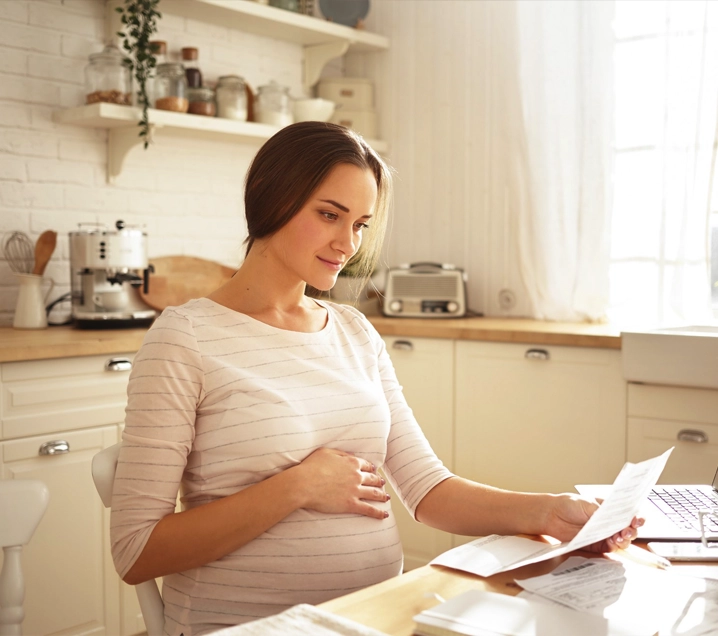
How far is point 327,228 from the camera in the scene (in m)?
1.30

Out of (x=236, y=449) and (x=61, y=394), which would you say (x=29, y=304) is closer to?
(x=61, y=394)

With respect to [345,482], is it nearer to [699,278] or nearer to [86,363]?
[86,363]

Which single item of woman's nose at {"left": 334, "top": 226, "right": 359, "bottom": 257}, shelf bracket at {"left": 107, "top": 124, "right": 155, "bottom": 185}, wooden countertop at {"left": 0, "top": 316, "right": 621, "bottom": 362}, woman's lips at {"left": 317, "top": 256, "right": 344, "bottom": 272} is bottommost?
wooden countertop at {"left": 0, "top": 316, "right": 621, "bottom": 362}

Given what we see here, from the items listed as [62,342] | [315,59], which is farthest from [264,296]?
[315,59]

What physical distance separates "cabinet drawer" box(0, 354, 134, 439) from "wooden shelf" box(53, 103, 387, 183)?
834 mm

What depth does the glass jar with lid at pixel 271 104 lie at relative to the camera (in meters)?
3.24

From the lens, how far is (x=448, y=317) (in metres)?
3.23

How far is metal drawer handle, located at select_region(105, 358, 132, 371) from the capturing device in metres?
2.40

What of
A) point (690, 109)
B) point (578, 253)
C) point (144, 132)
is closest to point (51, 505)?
point (144, 132)

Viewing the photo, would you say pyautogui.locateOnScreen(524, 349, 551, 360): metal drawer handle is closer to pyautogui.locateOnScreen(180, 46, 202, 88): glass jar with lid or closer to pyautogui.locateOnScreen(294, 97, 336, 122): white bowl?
pyautogui.locateOnScreen(294, 97, 336, 122): white bowl

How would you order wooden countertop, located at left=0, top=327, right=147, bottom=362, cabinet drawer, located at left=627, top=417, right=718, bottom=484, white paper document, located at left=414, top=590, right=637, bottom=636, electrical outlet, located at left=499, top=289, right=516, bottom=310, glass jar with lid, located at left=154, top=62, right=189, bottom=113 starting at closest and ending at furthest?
1. white paper document, located at left=414, top=590, right=637, bottom=636
2. wooden countertop, located at left=0, top=327, right=147, bottom=362
3. cabinet drawer, located at left=627, top=417, right=718, bottom=484
4. glass jar with lid, located at left=154, top=62, right=189, bottom=113
5. electrical outlet, located at left=499, top=289, right=516, bottom=310

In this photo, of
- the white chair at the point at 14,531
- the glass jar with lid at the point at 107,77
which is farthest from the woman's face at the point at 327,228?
the glass jar with lid at the point at 107,77

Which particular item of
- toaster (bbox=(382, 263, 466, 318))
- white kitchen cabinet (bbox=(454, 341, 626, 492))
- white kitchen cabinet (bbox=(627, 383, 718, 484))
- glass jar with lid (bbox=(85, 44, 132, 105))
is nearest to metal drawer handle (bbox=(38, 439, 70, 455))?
glass jar with lid (bbox=(85, 44, 132, 105))

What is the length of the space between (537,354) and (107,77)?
1.70 meters
